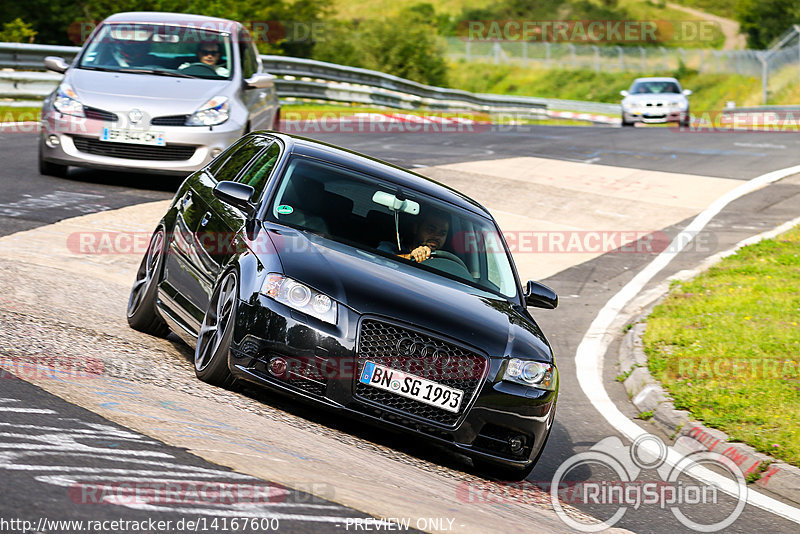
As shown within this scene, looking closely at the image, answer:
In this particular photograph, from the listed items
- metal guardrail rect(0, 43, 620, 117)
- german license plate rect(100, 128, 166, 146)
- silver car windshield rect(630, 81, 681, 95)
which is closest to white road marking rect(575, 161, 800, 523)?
german license plate rect(100, 128, 166, 146)

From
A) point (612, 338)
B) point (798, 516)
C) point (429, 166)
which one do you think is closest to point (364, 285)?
point (798, 516)

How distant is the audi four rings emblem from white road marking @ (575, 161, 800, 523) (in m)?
2.29

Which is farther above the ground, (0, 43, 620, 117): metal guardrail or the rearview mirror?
the rearview mirror

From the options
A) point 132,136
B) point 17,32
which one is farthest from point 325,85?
point 132,136

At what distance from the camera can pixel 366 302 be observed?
595 cm

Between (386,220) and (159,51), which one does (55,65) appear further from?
(386,220)

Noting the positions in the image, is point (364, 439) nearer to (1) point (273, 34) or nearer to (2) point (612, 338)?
(2) point (612, 338)

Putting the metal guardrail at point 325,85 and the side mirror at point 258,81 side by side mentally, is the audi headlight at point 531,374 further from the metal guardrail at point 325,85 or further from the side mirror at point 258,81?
the metal guardrail at point 325,85

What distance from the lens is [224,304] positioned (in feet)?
21.0

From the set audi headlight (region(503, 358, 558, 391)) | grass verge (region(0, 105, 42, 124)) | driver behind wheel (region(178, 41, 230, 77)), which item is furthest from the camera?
grass verge (region(0, 105, 42, 124))

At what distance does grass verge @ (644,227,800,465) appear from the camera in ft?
26.1

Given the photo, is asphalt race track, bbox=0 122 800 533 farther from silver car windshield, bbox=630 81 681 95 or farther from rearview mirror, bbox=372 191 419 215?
silver car windshield, bbox=630 81 681 95

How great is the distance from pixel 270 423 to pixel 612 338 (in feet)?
19.3

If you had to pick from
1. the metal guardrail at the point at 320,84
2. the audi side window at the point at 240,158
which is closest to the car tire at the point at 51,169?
the audi side window at the point at 240,158
